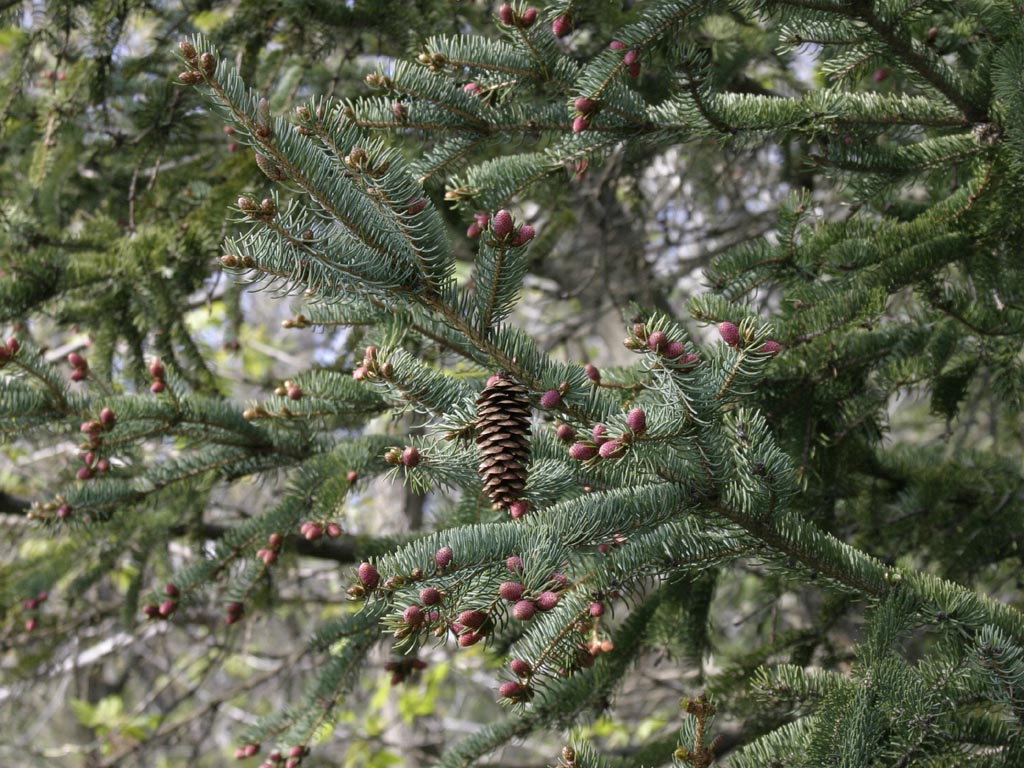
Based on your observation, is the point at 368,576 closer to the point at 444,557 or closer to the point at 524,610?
the point at 444,557

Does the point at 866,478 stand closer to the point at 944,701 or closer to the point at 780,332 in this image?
the point at 780,332

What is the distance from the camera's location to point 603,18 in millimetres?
2762

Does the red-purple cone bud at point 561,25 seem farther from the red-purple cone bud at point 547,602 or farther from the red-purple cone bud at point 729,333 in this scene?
the red-purple cone bud at point 547,602

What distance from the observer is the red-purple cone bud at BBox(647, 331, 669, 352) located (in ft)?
3.92

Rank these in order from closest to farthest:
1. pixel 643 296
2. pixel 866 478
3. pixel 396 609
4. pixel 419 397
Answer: pixel 396 609 < pixel 419 397 < pixel 866 478 < pixel 643 296

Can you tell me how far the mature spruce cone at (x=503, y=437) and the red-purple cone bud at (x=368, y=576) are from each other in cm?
27

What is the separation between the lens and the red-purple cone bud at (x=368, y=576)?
1232 mm

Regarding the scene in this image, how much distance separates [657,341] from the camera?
3.93 feet

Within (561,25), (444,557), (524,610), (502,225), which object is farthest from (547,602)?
(561,25)

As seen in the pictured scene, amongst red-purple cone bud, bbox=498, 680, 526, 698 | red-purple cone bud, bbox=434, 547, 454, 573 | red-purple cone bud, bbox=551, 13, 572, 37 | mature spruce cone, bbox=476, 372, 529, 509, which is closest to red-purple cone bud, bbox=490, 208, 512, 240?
mature spruce cone, bbox=476, 372, 529, 509

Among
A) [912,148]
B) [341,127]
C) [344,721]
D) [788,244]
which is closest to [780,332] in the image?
[788,244]

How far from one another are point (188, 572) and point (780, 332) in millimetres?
1744

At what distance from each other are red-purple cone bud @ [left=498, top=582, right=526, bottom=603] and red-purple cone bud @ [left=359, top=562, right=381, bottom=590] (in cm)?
18

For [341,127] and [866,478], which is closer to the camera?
[341,127]
